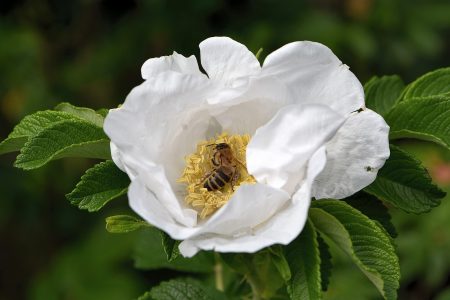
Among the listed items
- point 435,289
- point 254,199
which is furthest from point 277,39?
point 254,199

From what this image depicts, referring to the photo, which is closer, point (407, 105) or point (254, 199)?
point (254, 199)

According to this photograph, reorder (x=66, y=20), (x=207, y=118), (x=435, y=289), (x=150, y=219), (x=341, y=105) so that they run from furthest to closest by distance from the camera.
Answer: (x=435, y=289), (x=66, y=20), (x=207, y=118), (x=341, y=105), (x=150, y=219)

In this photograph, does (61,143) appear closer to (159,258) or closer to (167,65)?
(167,65)

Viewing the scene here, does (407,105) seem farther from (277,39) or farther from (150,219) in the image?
(277,39)

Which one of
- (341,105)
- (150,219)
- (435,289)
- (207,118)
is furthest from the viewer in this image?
(435,289)

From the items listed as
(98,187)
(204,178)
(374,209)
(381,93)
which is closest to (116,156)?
(98,187)

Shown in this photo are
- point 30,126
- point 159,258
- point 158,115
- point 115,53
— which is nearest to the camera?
point 158,115

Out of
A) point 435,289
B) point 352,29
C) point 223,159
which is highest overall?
point 223,159
